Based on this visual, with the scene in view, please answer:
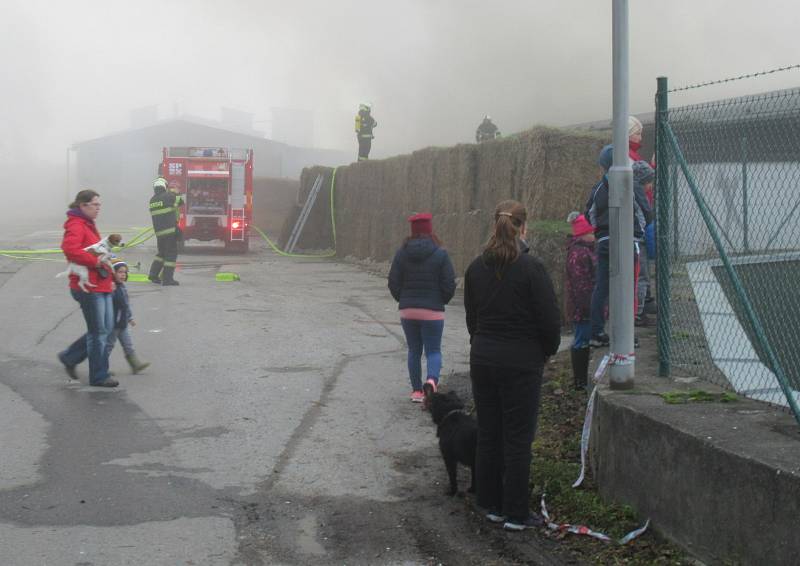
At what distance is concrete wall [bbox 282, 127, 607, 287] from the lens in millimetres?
12445

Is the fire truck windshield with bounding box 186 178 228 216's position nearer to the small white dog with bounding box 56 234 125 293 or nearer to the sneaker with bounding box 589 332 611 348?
the small white dog with bounding box 56 234 125 293

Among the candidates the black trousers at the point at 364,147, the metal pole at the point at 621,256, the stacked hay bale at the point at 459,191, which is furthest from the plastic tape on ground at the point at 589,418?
the black trousers at the point at 364,147

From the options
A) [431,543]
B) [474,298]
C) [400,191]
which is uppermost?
[400,191]

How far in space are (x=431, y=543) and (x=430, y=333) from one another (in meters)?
2.98

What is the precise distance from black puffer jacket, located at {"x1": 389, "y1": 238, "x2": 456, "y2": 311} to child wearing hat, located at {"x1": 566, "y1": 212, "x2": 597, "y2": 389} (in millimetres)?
897

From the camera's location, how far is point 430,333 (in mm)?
7703

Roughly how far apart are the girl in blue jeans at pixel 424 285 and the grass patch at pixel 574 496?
3.11 ft

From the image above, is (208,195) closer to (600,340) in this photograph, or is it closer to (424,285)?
(424,285)

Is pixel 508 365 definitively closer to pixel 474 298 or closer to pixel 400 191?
pixel 474 298

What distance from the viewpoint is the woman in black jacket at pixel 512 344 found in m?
4.92

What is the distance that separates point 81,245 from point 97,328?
68cm

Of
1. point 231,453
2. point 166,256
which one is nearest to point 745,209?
point 231,453

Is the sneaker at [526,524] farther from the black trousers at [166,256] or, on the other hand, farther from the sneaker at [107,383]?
the black trousers at [166,256]

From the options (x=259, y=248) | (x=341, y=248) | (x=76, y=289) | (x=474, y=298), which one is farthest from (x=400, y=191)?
(x=474, y=298)
